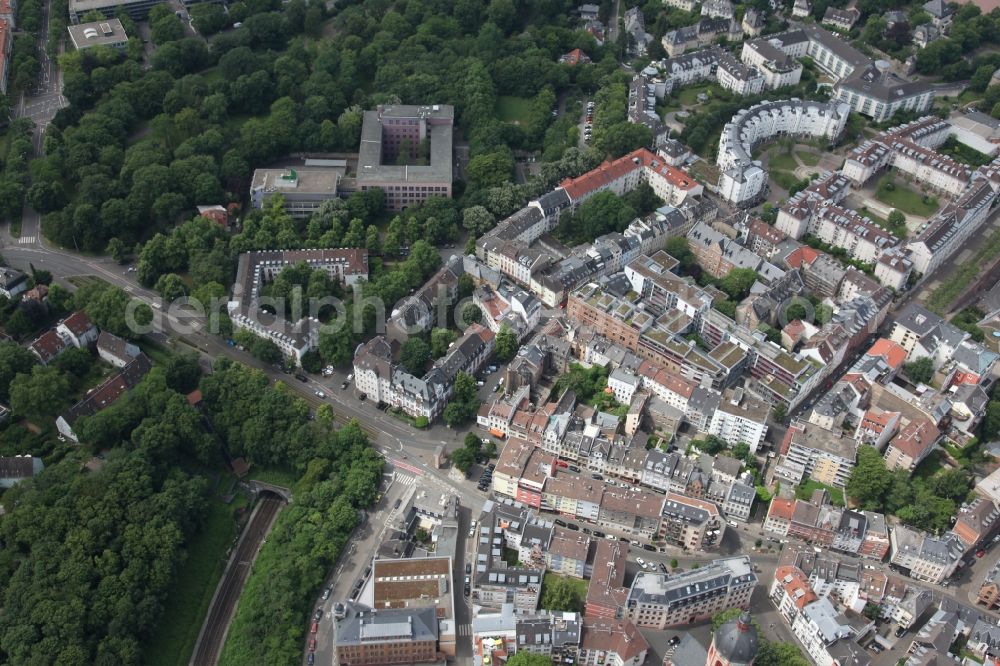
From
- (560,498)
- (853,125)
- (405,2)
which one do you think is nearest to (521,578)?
(560,498)

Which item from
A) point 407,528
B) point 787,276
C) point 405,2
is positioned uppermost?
point 405,2

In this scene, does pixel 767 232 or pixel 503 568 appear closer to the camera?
pixel 503 568

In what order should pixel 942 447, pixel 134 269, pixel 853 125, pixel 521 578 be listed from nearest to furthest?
1. pixel 521 578
2. pixel 942 447
3. pixel 134 269
4. pixel 853 125

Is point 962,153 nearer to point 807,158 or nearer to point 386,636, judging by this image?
point 807,158

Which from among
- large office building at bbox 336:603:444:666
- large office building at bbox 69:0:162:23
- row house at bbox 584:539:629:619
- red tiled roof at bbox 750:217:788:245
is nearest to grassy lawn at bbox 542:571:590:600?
row house at bbox 584:539:629:619

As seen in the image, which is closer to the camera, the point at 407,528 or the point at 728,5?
the point at 407,528

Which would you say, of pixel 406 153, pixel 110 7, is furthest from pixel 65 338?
pixel 110 7

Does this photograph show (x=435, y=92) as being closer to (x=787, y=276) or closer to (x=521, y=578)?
(x=787, y=276)
